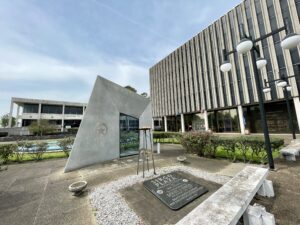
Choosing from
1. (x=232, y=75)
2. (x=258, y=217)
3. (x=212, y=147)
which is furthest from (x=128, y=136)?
(x=232, y=75)

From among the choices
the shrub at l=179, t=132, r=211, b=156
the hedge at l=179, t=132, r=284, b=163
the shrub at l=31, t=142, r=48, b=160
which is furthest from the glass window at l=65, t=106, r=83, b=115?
the shrub at l=179, t=132, r=211, b=156

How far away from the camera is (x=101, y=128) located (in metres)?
8.50

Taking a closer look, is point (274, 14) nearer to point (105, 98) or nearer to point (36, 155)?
point (105, 98)

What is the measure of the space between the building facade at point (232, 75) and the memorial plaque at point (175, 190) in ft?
45.7

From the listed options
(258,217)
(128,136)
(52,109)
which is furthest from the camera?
(52,109)

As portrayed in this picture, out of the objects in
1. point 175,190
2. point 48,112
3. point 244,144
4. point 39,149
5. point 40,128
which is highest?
point 48,112

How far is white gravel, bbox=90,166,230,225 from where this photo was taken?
3055mm

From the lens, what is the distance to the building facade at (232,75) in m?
16.8

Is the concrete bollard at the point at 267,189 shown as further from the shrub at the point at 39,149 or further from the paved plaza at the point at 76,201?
the shrub at the point at 39,149

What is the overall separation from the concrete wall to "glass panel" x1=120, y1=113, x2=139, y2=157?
0.39 meters

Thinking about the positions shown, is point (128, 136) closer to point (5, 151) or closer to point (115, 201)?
point (115, 201)

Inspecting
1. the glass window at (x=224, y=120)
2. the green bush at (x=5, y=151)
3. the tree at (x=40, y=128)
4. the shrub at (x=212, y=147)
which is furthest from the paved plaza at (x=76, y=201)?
the tree at (x=40, y=128)

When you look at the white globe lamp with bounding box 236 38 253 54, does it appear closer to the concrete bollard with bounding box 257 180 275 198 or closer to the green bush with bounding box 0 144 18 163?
the concrete bollard with bounding box 257 180 275 198

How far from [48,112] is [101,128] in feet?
145
